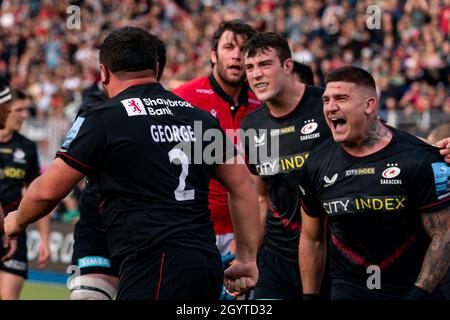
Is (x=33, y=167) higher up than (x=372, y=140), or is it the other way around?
(x=372, y=140)

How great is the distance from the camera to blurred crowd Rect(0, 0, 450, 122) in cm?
1738

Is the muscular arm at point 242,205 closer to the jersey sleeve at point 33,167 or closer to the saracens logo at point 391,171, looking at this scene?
the saracens logo at point 391,171

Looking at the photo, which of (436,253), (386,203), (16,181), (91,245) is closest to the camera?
(436,253)

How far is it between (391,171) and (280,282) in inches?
83.3

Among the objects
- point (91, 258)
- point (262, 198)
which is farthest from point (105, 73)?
point (262, 198)

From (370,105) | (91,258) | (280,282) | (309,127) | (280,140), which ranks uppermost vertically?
(370,105)

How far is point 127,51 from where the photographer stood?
17.3 feet

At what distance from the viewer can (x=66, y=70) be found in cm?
2545

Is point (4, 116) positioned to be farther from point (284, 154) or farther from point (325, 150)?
point (325, 150)

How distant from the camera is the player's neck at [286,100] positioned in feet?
25.5

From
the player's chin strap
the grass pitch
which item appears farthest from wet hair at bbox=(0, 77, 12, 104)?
the grass pitch

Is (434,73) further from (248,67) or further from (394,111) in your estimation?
(248,67)

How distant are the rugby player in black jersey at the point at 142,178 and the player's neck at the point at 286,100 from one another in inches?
95.9

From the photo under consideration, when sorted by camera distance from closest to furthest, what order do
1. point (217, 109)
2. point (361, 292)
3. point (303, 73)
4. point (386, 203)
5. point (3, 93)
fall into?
point (386, 203)
point (361, 292)
point (3, 93)
point (217, 109)
point (303, 73)
